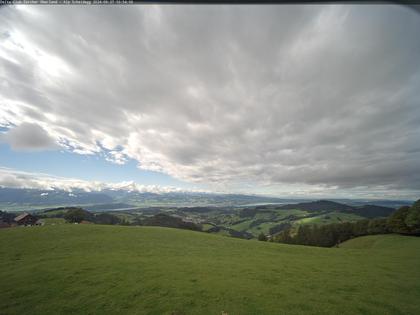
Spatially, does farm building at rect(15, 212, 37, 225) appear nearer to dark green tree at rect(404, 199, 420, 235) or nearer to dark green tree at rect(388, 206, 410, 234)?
dark green tree at rect(388, 206, 410, 234)

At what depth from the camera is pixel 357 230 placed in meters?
52.5

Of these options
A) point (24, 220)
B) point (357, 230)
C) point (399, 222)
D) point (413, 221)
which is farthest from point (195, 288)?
point (24, 220)

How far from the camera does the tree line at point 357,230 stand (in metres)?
40.8

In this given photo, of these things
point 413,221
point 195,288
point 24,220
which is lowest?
point 24,220

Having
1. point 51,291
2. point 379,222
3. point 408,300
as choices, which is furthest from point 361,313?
point 379,222

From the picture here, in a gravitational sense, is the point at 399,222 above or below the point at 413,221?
below

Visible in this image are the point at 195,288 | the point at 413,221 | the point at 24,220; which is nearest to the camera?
the point at 195,288

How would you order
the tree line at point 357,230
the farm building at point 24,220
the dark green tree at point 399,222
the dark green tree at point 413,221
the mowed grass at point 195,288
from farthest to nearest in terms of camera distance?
1. the farm building at point 24,220
2. the dark green tree at point 399,222
3. the tree line at point 357,230
4. the dark green tree at point 413,221
5. the mowed grass at point 195,288

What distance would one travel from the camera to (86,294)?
8234 mm

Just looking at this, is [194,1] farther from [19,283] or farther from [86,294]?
[19,283]

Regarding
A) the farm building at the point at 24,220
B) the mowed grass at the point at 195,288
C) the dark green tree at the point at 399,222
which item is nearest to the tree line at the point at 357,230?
the dark green tree at the point at 399,222

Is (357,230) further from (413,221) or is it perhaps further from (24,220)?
(24,220)

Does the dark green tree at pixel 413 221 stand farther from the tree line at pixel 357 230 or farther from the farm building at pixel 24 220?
the farm building at pixel 24 220

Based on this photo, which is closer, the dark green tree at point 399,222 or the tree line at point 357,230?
the tree line at point 357,230
